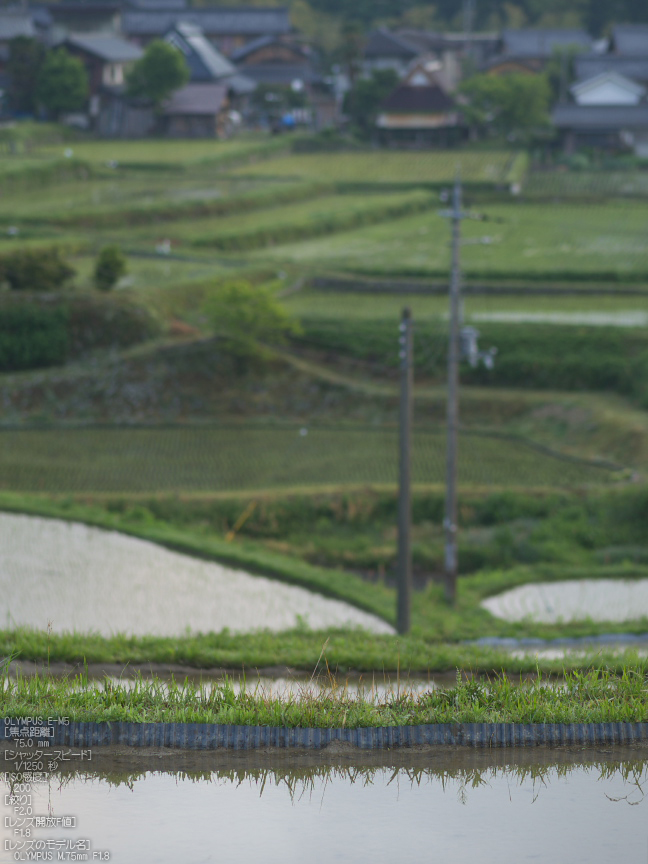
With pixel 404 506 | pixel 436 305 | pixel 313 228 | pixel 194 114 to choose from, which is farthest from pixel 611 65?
pixel 404 506

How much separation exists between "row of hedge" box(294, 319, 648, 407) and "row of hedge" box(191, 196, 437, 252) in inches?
292

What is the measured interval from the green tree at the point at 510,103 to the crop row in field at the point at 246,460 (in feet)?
95.8

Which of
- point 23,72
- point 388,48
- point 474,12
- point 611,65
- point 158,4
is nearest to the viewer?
point 23,72

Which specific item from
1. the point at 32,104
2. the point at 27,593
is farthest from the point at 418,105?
the point at 27,593

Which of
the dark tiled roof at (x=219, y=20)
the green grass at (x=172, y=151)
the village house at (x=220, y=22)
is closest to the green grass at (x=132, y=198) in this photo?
the green grass at (x=172, y=151)

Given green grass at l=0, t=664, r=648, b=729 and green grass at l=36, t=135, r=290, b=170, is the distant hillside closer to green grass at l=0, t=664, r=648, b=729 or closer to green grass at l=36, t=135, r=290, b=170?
green grass at l=36, t=135, r=290, b=170

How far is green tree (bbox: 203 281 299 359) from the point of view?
24.5m

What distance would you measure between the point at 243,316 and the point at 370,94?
29980 millimetres

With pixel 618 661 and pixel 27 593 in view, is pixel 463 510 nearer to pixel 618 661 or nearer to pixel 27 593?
pixel 27 593

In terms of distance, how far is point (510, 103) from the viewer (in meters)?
47.2

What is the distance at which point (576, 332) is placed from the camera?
25453 mm

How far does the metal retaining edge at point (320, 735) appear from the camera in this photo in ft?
16.9

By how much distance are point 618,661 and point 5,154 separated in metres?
39.4

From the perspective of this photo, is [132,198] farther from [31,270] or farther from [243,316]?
[243,316]
